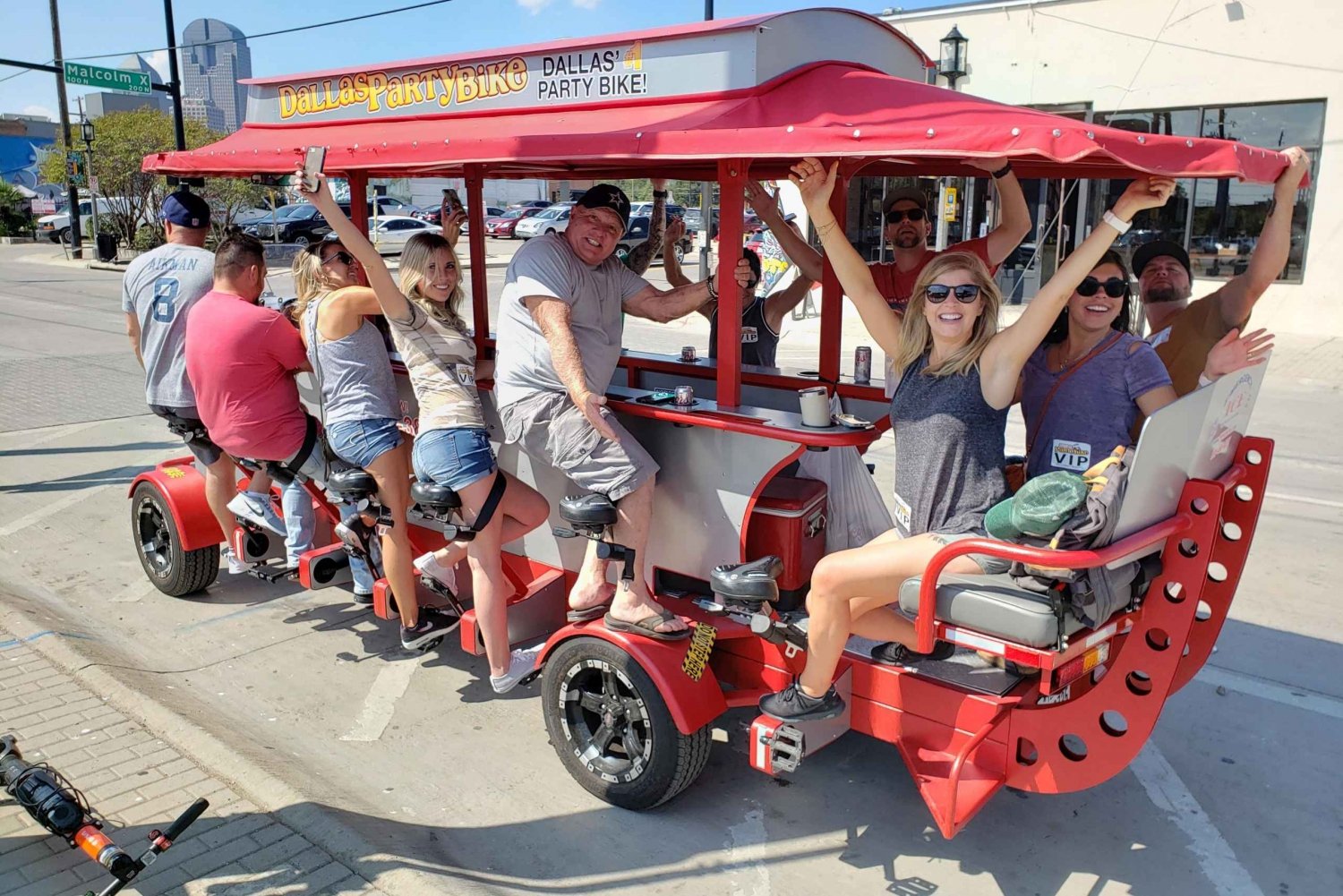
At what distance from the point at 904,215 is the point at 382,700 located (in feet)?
10.9

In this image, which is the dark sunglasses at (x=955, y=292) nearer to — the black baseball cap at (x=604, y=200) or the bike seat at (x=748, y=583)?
the bike seat at (x=748, y=583)

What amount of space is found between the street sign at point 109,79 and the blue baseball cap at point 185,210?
64.2 feet

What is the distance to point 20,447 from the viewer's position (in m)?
9.05

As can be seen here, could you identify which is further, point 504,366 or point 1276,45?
point 1276,45

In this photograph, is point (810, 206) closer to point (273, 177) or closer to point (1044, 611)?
point (1044, 611)

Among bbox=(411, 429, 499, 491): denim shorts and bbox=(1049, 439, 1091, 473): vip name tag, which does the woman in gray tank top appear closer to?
bbox=(1049, 439, 1091, 473): vip name tag

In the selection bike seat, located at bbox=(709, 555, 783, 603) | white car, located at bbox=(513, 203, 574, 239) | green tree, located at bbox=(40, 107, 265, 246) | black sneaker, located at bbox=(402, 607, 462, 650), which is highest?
green tree, located at bbox=(40, 107, 265, 246)

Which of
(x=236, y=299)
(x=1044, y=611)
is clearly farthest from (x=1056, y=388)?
(x=236, y=299)

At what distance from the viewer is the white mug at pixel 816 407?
135 inches

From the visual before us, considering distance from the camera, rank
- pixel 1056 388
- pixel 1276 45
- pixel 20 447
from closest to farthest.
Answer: pixel 1056 388, pixel 20 447, pixel 1276 45

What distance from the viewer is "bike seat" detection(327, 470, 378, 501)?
181 inches

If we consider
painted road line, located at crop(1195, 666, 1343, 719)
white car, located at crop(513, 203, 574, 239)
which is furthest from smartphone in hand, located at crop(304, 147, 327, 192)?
white car, located at crop(513, 203, 574, 239)

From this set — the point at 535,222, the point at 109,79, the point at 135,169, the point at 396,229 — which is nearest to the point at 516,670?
the point at 109,79

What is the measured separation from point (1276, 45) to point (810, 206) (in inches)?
595
